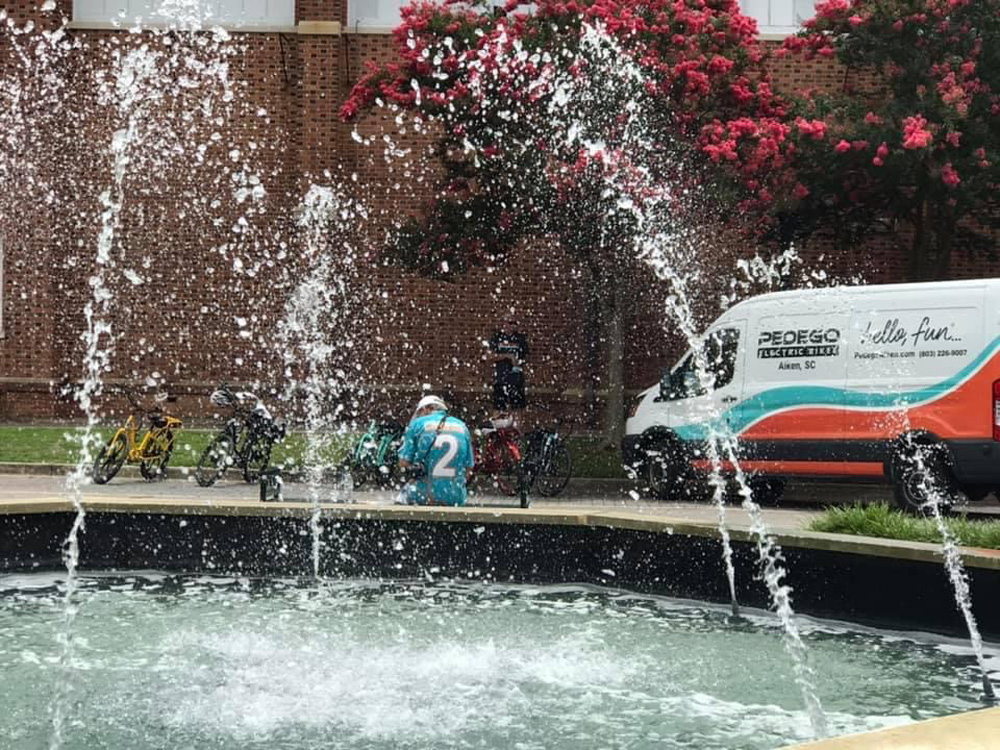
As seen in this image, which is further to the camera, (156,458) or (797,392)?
(156,458)

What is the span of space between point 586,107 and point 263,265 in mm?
9720

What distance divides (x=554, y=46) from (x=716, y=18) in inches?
92.5

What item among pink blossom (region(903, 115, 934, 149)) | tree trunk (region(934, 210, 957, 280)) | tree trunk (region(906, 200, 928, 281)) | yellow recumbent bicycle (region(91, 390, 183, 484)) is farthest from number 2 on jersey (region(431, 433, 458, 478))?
tree trunk (region(934, 210, 957, 280))

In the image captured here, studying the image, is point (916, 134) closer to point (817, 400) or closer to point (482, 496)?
point (817, 400)

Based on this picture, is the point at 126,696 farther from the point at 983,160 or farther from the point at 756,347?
the point at 983,160

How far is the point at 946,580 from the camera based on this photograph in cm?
823

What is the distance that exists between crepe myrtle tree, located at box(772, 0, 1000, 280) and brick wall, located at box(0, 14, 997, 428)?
5.76m

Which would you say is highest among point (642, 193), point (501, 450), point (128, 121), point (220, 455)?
point (128, 121)

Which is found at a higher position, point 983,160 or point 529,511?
point 983,160

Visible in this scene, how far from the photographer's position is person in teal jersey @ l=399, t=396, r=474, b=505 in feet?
36.4

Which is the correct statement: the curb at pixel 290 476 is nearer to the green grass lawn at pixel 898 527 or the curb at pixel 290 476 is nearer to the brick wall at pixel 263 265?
the brick wall at pixel 263 265

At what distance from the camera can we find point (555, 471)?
1770 cm

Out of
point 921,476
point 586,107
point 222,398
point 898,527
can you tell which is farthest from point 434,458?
point 586,107

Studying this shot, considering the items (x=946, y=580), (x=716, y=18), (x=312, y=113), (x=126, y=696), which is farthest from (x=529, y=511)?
(x=312, y=113)
